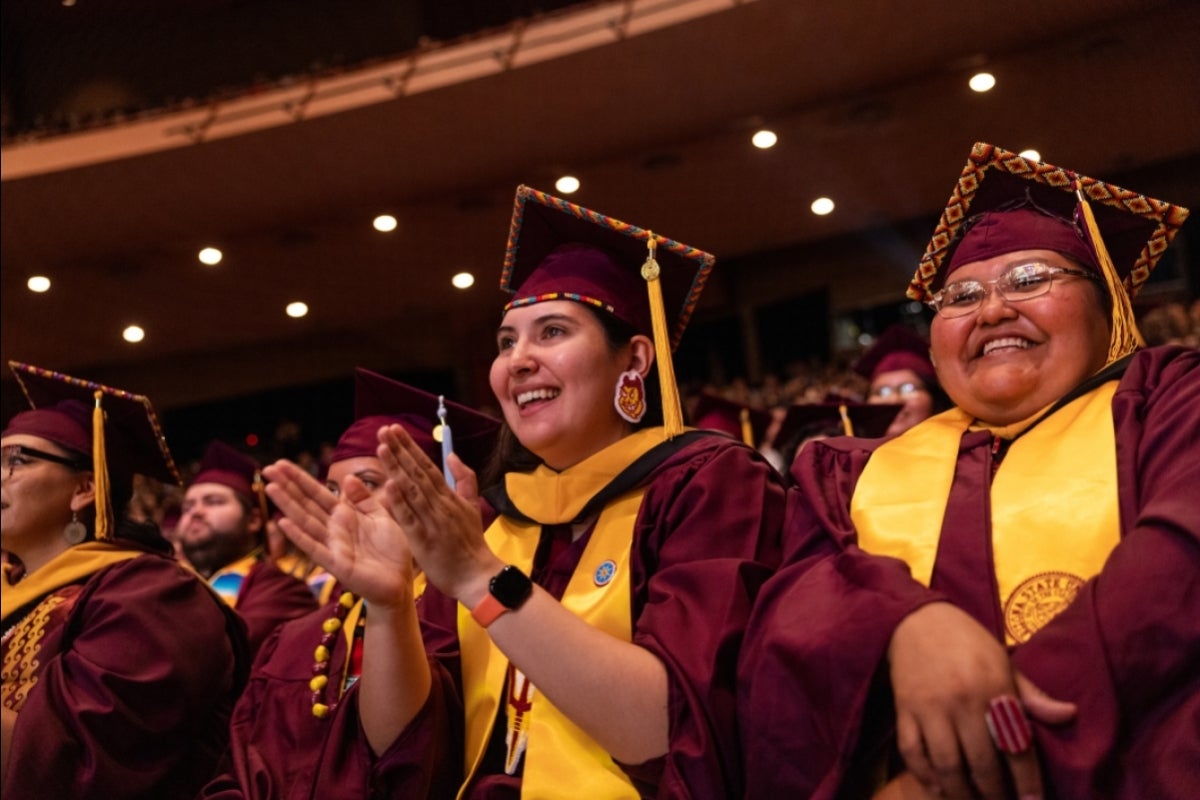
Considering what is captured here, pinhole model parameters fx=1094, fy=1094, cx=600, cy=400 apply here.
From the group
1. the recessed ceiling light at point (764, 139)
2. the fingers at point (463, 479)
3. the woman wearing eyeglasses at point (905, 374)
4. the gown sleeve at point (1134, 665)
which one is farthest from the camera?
the recessed ceiling light at point (764, 139)

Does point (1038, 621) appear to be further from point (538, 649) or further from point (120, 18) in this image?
point (120, 18)

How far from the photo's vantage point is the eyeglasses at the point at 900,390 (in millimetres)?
4543

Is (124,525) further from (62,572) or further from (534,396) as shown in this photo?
(534,396)

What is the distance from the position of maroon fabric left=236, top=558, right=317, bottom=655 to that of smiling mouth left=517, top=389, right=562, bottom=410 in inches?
81.4

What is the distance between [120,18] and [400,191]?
2391 millimetres

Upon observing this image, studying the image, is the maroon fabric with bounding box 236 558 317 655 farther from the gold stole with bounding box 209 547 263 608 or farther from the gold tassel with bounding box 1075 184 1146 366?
the gold tassel with bounding box 1075 184 1146 366

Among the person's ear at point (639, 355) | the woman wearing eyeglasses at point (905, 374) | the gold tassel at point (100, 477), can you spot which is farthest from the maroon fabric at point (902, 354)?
the gold tassel at point (100, 477)

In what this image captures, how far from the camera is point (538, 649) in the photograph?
1.71 m

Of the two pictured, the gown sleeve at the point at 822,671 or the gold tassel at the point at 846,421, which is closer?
the gown sleeve at the point at 822,671

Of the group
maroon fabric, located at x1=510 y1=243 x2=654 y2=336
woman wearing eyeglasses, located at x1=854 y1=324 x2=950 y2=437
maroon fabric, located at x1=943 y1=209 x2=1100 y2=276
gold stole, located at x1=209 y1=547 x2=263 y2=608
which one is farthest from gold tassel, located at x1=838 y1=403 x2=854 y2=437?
gold stole, located at x1=209 y1=547 x2=263 y2=608

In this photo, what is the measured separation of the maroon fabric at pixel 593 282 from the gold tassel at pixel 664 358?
0.30ft

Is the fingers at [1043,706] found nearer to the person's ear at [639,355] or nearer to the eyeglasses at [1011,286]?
the eyeglasses at [1011,286]

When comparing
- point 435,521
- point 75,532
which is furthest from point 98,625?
point 435,521

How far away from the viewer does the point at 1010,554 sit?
5.40 ft
